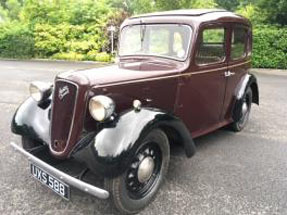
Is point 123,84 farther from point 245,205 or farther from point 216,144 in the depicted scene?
point 216,144

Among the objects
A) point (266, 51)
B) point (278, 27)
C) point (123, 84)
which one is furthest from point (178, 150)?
point (278, 27)

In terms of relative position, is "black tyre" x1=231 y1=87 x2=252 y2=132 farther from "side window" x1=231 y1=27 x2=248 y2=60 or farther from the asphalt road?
"side window" x1=231 y1=27 x2=248 y2=60

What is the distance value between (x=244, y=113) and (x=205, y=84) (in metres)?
1.55

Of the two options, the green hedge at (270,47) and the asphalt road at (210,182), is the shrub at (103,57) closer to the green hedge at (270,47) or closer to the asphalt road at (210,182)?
the green hedge at (270,47)

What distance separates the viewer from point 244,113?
17.2 ft

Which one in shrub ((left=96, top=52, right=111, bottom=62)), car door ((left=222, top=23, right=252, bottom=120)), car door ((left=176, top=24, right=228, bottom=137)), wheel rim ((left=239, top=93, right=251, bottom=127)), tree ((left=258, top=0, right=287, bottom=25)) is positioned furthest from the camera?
shrub ((left=96, top=52, right=111, bottom=62))

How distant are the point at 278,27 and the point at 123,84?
35.7 ft

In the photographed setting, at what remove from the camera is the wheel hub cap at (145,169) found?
9.80ft

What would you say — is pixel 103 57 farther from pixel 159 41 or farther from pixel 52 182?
pixel 52 182

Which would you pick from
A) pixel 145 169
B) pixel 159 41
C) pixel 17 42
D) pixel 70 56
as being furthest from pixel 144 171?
pixel 17 42

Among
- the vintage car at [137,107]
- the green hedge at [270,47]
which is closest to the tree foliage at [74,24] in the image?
the green hedge at [270,47]

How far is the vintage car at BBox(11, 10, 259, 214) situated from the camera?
2756 millimetres

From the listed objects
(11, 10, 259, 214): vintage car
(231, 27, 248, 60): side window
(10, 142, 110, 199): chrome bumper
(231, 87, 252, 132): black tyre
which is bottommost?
(231, 87, 252, 132): black tyre

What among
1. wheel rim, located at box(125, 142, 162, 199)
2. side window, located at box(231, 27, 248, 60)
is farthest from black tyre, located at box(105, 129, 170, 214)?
side window, located at box(231, 27, 248, 60)
